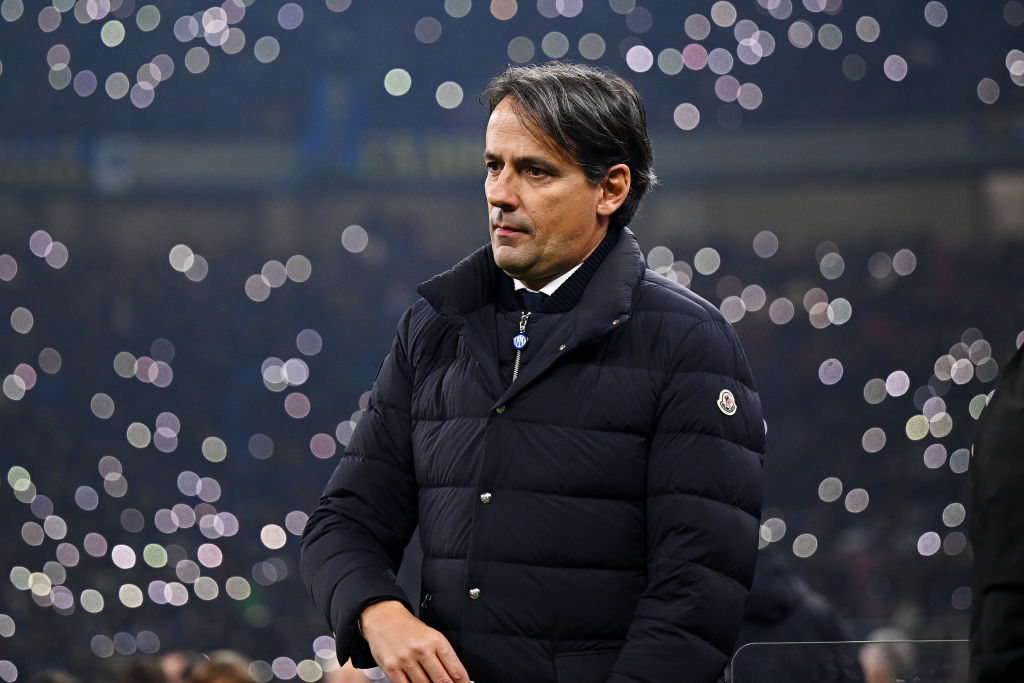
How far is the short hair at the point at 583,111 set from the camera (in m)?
1.12

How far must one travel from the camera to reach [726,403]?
1102mm

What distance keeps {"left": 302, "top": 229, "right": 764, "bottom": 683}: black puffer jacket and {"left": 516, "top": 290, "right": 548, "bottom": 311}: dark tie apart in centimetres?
4

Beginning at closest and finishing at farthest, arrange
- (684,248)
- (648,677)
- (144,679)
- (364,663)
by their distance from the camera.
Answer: (648,677), (364,663), (144,679), (684,248)

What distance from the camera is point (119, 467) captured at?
6758mm

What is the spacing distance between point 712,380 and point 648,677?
10.1 inches

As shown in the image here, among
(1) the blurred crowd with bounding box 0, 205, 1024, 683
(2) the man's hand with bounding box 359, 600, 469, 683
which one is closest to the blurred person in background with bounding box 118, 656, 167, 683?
(2) the man's hand with bounding box 359, 600, 469, 683

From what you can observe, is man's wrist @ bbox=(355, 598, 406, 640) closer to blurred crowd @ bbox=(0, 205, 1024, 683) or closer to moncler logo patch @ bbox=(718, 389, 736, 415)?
moncler logo patch @ bbox=(718, 389, 736, 415)

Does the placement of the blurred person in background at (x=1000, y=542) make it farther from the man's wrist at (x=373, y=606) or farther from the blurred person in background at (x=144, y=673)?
the blurred person in background at (x=144, y=673)

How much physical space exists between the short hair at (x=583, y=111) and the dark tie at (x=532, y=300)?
0.12 metres

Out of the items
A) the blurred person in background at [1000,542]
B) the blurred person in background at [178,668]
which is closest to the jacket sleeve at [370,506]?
the blurred person in background at [1000,542]

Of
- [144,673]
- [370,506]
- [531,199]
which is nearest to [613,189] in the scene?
[531,199]

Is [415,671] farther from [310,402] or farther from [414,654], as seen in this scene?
[310,402]

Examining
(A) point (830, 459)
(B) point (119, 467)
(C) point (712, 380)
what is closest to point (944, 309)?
(A) point (830, 459)

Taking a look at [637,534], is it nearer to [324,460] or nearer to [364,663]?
[364,663]
